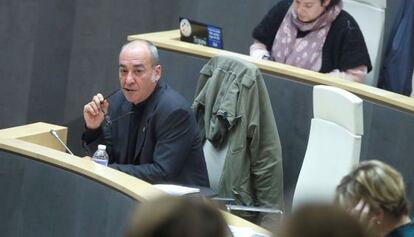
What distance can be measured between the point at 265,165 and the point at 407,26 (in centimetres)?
154

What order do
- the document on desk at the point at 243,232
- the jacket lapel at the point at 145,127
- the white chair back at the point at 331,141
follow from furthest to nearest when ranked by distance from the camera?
the jacket lapel at the point at 145,127 → the white chair back at the point at 331,141 → the document on desk at the point at 243,232

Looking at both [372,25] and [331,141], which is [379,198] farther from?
[372,25]

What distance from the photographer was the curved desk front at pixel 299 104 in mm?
4758

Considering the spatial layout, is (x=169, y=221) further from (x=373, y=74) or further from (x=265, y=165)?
(x=373, y=74)

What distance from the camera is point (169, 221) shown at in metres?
1.74

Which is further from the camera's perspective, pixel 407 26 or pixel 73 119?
pixel 73 119

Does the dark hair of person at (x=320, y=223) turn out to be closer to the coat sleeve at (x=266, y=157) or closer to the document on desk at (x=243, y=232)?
the document on desk at (x=243, y=232)

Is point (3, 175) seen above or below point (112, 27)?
below

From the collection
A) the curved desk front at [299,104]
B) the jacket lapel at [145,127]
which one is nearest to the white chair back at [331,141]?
the curved desk front at [299,104]

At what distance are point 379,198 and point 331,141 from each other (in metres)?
1.33

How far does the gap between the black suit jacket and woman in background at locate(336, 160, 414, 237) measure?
1676 millimetres

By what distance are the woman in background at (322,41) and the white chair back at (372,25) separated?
0.84 feet

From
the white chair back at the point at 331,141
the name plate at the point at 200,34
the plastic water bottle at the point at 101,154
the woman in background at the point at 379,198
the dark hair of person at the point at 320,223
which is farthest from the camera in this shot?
the name plate at the point at 200,34

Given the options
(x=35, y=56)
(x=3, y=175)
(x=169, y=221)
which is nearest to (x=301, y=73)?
(x=3, y=175)
